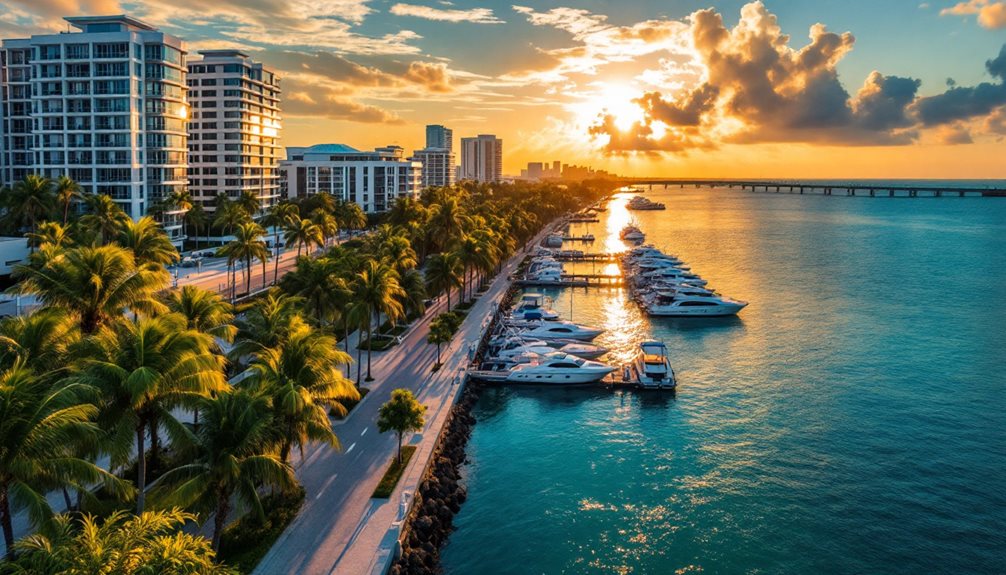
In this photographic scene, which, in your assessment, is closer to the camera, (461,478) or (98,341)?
(98,341)

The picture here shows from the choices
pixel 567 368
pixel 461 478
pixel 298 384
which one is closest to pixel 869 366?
pixel 567 368

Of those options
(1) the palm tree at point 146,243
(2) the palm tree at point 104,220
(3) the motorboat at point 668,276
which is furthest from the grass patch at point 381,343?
(3) the motorboat at point 668,276

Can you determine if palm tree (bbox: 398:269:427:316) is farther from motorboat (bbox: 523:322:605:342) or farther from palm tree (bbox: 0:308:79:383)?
palm tree (bbox: 0:308:79:383)

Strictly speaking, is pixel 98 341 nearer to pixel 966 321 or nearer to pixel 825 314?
pixel 825 314

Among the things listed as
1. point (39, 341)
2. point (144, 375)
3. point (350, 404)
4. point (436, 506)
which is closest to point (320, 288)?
point (350, 404)

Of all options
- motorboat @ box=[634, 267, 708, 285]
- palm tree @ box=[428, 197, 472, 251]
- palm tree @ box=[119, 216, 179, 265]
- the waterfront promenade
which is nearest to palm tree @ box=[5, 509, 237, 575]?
the waterfront promenade
